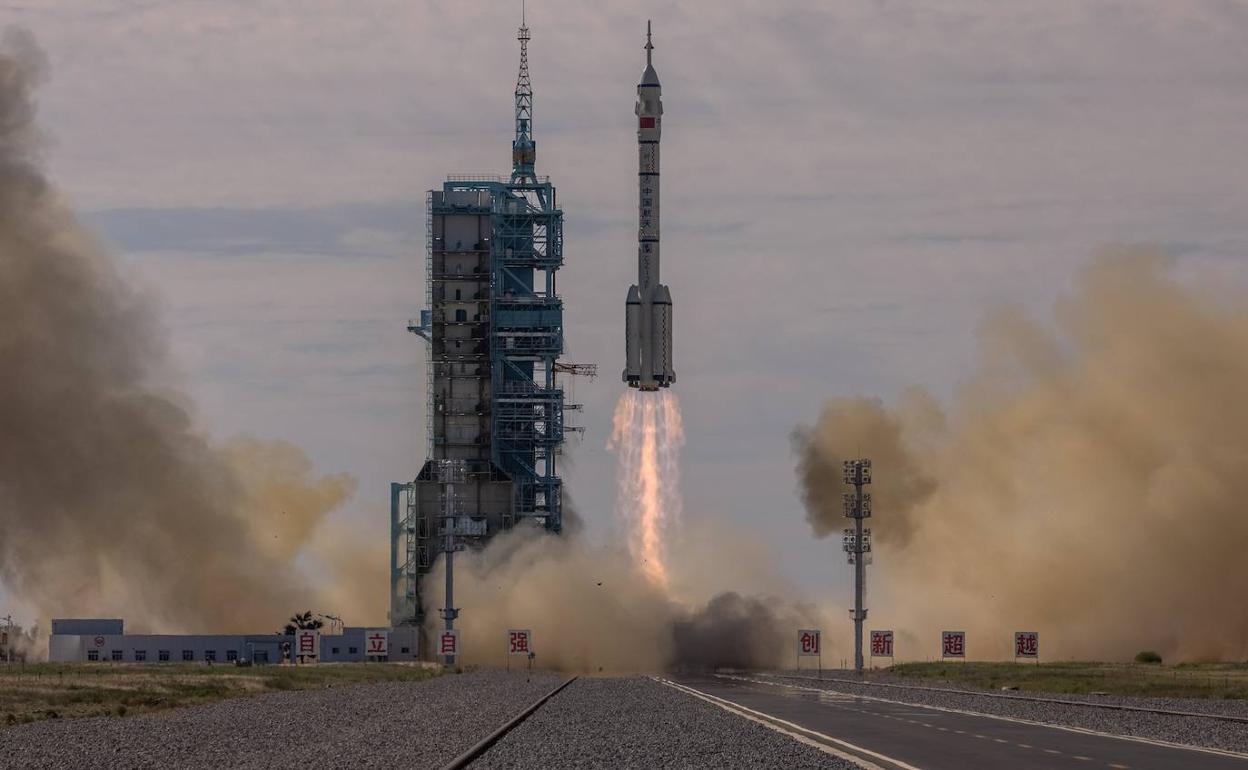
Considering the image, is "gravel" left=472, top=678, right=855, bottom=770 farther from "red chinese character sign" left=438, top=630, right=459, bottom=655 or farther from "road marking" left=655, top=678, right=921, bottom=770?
"red chinese character sign" left=438, top=630, right=459, bottom=655

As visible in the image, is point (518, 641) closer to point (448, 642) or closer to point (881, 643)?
point (448, 642)

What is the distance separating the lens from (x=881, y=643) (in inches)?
5187

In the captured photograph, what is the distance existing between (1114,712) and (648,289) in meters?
62.3

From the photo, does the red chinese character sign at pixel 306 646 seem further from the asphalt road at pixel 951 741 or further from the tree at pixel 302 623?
the asphalt road at pixel 951 741

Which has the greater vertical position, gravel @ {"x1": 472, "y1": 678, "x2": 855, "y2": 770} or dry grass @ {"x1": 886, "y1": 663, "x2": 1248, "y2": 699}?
gravel @ {"x1": 472, "y1": 678, "x2": 855, "y2": 770}

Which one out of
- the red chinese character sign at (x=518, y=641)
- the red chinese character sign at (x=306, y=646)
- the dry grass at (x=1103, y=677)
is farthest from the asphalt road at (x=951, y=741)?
the red chinese character sign at (x=306, y=646)

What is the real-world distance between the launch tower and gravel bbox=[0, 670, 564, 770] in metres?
68.5

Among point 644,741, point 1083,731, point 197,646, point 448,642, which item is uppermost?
point 644,741

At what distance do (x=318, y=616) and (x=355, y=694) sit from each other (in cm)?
7381

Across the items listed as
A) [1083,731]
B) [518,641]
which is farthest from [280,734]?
[518,641]

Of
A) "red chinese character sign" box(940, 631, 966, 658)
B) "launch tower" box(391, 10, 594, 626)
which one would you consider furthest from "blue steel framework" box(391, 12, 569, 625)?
"red chinese character sign" box(940, 631, 966, 658)

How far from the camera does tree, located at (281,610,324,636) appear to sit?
154500 mm

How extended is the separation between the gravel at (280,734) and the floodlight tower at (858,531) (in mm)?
49301

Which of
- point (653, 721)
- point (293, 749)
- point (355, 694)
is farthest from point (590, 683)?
point (293, 749)
